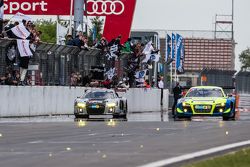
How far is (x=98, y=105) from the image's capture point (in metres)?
40.2

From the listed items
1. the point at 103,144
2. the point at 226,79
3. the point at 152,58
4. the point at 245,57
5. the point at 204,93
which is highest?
the point at 245,57

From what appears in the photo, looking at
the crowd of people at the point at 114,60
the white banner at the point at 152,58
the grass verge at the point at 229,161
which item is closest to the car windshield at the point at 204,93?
the crowd of people at the point at 114,60

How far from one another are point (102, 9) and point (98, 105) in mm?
27164

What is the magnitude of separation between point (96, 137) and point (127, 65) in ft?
98.0

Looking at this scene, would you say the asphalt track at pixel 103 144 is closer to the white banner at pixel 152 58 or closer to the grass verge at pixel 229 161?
the grass verge at pixel 229 161

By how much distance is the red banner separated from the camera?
65.6 m

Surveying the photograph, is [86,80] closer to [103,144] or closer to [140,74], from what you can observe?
[140,74]

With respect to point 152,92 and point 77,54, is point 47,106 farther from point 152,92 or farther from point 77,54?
point 152,92

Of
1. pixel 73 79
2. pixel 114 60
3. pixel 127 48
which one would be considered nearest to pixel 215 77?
pixel 127 48

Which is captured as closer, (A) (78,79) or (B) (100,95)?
(B) (100,95)

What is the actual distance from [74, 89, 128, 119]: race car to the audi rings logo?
25.6 meters

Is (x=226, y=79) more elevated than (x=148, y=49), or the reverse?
(x=148, y=49)

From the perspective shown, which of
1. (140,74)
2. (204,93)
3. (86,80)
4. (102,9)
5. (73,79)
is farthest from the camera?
(102,9)

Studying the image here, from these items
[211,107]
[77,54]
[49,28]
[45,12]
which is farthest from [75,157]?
[49,28]
